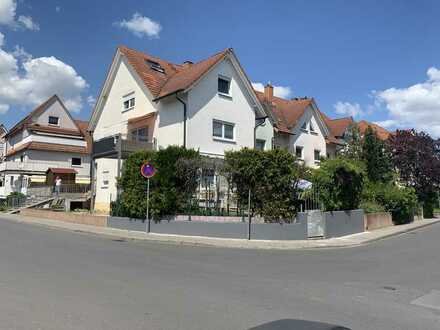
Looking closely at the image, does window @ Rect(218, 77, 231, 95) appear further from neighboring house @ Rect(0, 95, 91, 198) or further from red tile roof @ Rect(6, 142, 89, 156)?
red tile roof @ Rect(6, 142, 89, 156)

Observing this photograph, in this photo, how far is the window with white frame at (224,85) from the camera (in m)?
25.6

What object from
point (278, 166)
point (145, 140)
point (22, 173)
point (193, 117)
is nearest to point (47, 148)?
point (22, 173)

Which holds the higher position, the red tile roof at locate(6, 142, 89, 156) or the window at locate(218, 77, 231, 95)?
the window at locate(218, 77, 231, 95)

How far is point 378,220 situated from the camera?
23078mm

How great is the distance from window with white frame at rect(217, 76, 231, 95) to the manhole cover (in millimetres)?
19852

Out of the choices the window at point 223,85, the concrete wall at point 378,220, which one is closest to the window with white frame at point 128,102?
the window at point 223,85

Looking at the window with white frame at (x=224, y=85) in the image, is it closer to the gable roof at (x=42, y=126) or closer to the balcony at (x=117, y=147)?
the balcony at (x=117, y=147)

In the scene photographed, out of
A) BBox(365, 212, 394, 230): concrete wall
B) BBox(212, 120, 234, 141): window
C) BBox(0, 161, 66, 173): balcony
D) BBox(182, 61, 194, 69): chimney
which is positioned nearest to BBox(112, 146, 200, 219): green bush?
BBox(212, 120, 234, 141): window

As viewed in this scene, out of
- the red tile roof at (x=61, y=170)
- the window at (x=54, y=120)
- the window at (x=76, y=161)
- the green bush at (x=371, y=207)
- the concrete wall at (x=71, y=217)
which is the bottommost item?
the concrete wall at (x=71, y=217)

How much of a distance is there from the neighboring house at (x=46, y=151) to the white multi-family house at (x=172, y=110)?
1126 centimetres

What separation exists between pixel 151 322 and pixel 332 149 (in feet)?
118

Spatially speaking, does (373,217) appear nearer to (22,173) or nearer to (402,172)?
(402,172)

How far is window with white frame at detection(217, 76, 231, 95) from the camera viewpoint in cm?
2561

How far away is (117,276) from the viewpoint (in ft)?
26.5
